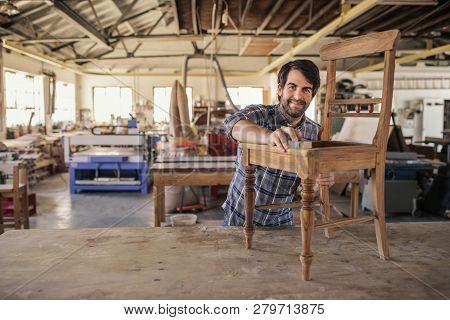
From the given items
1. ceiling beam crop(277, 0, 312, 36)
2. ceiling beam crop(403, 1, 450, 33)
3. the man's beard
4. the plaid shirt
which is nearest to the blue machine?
Answer: ceiling beam crop(277, 0, 312, 36)

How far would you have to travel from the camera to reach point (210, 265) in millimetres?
1524

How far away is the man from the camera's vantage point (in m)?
1.69

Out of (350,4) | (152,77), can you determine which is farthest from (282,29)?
(152,77)

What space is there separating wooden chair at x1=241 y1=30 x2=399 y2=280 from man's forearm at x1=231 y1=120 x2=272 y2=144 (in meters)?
0.04

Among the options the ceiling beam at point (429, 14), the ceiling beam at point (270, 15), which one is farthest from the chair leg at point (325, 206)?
the ceiling beam at point (429, 14)

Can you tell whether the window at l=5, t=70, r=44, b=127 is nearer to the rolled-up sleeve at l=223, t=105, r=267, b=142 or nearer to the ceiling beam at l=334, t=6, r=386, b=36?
the ceiling beam at l=334, t=6, r=386, b=36

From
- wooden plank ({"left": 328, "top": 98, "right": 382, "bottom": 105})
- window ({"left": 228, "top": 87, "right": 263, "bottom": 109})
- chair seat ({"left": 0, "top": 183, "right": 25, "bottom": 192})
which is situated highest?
window ({"left": 228, "top": 87, "right": 263, "bottom": 109})

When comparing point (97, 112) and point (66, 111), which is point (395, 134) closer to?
point (66, 111)

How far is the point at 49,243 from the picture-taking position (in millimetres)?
1809


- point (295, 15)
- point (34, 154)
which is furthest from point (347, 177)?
point (34, 154)

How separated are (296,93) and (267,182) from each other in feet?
1.75

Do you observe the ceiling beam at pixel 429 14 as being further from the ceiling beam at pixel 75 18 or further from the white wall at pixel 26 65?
the white wall at pixel 26 65

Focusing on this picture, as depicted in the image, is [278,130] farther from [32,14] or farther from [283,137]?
[32,14]

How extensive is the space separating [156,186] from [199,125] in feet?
11.0
